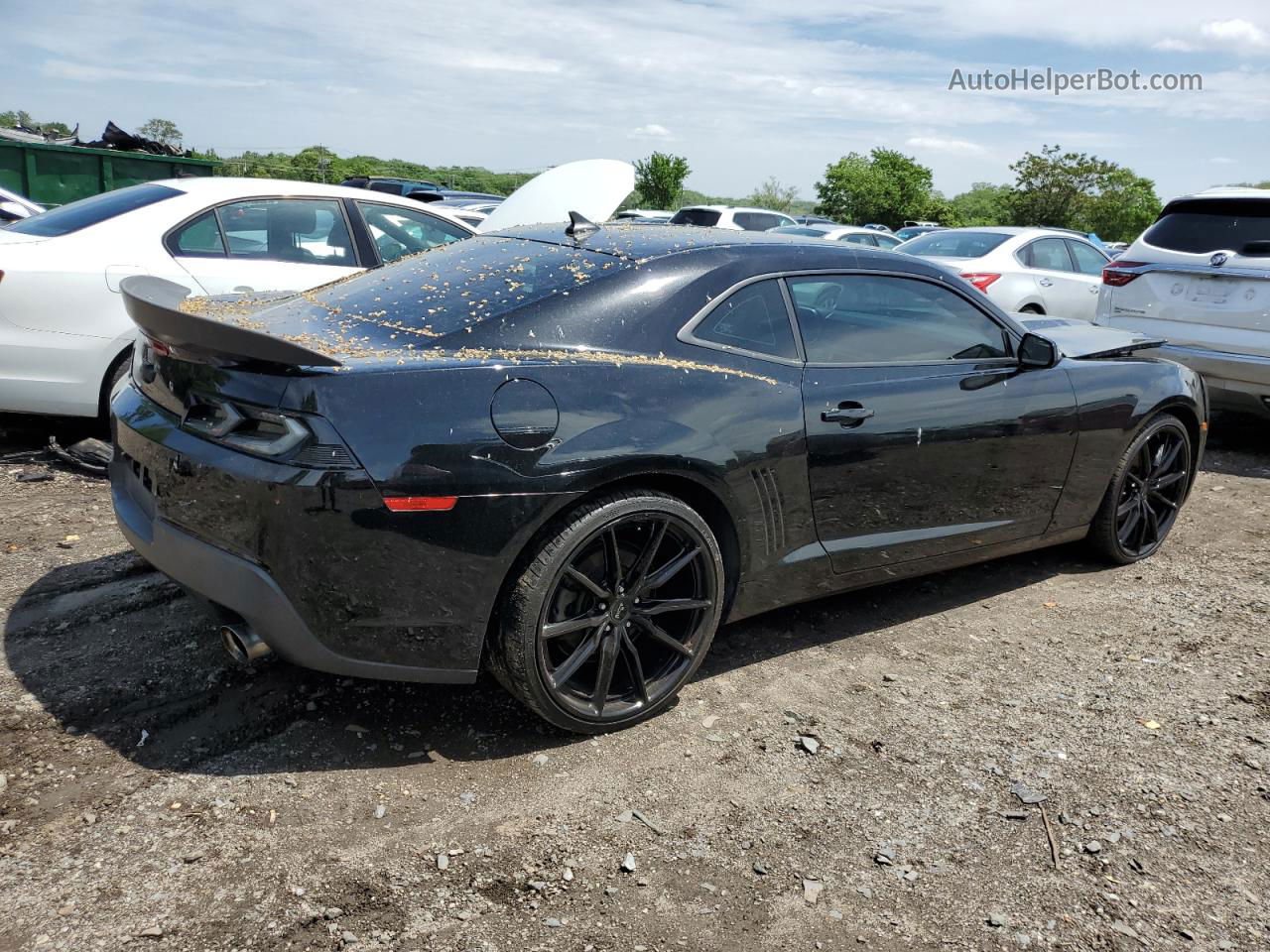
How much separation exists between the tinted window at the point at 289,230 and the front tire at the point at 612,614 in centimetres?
360

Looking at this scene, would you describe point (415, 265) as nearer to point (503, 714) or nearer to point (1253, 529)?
point (503, 714)

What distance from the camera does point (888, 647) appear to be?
4.00 m

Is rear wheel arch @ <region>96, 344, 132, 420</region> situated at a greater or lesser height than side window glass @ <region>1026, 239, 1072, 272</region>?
lesser

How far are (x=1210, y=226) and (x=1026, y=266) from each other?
3128 mm

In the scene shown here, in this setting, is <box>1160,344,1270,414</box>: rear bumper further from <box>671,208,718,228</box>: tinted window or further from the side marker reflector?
<box>671,208,718,228</box>: tinted window

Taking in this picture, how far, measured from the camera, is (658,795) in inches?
116

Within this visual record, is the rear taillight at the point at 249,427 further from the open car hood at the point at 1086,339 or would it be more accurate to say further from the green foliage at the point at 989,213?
the green foliage at the point at 989,213

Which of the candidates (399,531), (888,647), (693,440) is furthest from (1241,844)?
(399,531)

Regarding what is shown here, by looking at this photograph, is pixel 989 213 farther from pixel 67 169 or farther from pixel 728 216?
pixel 67 169

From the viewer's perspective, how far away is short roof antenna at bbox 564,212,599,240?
3803mm

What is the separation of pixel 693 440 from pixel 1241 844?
192 cm

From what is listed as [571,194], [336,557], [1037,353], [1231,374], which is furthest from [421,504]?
[1231,374]

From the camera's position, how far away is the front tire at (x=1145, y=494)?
4820 mm

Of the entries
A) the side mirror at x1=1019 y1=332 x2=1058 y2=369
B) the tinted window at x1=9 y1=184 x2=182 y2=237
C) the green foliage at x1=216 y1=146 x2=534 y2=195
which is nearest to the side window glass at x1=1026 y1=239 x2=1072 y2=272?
the side mirror at x1=1019 y1=332 x2=1058 y2=369
